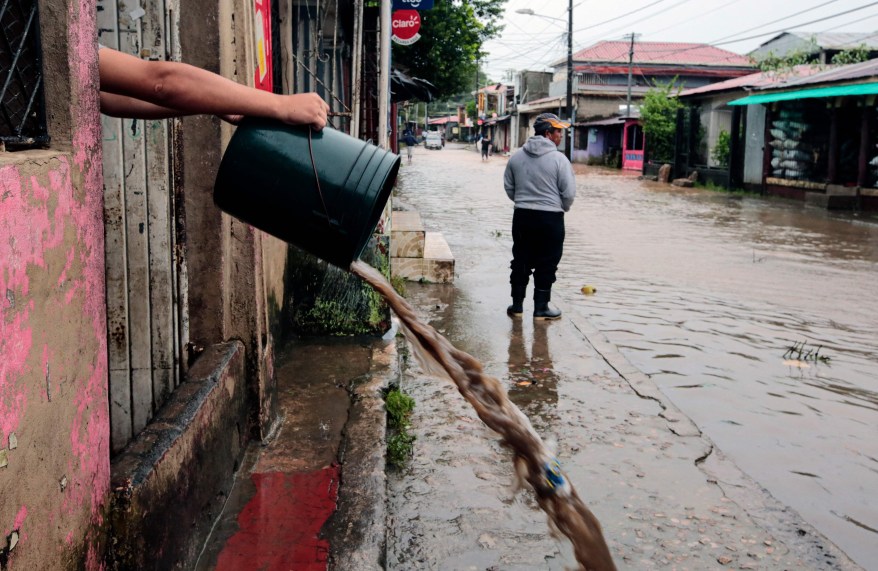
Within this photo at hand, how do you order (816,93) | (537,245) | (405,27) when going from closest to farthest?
(537,245) → (405,27) → (816,93)

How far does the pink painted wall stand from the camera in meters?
1.52

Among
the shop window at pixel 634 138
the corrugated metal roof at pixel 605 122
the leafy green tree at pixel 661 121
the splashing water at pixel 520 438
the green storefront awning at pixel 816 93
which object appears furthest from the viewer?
the shop window at pixel 634 138

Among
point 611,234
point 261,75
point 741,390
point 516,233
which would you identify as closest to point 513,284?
point 516,233

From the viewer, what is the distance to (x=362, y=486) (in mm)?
3182

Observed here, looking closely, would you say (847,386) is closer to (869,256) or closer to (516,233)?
(516,233)

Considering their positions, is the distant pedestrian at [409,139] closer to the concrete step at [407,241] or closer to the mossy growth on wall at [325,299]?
the concrete step at [407,241]

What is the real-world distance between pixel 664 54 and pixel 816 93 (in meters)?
33.3

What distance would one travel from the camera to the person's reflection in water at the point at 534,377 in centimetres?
448

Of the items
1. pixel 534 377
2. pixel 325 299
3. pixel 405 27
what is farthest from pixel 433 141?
pixel 534 377

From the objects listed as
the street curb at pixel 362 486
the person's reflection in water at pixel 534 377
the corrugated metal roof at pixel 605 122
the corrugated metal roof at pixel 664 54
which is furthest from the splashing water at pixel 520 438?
the corrugated metal roof at pixel 664 54

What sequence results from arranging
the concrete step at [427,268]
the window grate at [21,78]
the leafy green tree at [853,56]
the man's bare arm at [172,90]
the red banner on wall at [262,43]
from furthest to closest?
the leafy green tree at [853,56] < the concrete step at [427,268] < the red banner on wall at [262,43] < the man's bare arm at [172,90] < the window grate at [21,78]

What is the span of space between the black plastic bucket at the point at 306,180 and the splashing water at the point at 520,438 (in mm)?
307

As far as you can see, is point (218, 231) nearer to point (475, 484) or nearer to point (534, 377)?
point (475, 484)

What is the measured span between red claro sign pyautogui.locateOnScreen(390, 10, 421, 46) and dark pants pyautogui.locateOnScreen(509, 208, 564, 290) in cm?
669
